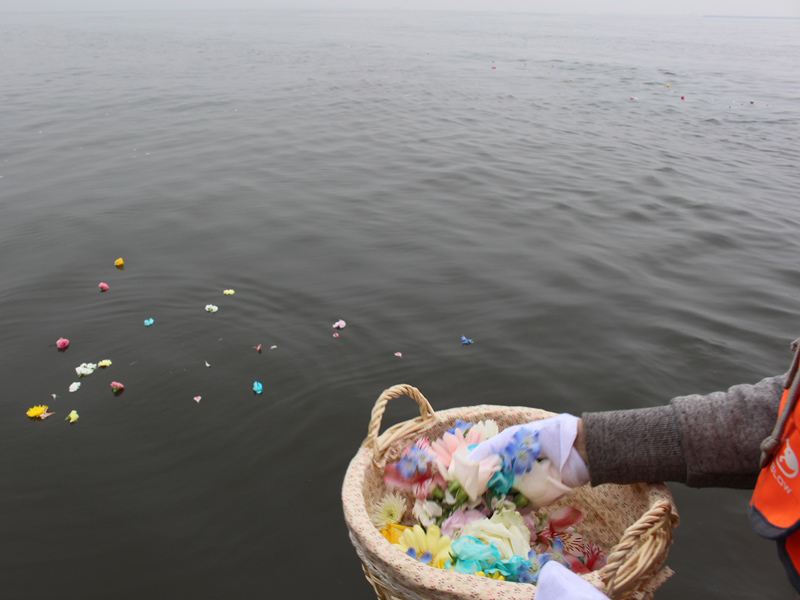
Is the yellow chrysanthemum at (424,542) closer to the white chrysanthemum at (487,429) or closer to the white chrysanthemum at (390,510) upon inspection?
the white chrysanthemum at (390,510)

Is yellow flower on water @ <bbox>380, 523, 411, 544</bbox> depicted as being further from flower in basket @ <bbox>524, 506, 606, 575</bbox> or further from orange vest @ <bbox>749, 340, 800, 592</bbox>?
orange vest @ <bbox>749, 340, 800, 592</bbox>

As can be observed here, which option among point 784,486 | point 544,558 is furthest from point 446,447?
point 784,486

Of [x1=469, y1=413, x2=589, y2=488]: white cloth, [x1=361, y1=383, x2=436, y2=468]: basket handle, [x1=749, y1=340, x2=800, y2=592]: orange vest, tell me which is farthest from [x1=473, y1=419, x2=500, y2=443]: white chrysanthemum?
[x1=749, y1=340, x2=800, y2=592]: orange vest

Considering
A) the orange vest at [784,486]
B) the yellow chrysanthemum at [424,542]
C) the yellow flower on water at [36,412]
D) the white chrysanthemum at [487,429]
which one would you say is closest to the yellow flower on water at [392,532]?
the yellow chrysanthemum at [424,542]

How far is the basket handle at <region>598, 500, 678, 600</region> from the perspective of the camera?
2.04 meters

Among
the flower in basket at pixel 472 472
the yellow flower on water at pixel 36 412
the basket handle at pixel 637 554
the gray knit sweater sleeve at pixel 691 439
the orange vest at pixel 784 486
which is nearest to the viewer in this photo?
the orange vest at pixel 784 486

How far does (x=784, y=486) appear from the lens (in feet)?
6.09

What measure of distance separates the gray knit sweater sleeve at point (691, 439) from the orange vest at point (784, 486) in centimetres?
15

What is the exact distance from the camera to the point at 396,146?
998cm

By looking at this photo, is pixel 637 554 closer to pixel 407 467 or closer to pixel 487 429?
pixel 487 429

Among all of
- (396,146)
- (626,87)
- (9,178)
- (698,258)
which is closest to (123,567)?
(698,258)

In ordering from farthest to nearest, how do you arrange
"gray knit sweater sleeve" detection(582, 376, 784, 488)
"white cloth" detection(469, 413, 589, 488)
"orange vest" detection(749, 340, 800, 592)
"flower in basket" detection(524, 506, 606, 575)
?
"flower in basket" detection(524, 506, 606, 575) < "white cloth" detection(469, 413, 589, 488) < "gray knit sweater sleeve" detection(582, 376, 784, 488) < "orange vest" detection(749, 340, 800, 592)

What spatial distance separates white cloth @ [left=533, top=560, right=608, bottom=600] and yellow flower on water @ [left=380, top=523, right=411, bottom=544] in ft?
2.67

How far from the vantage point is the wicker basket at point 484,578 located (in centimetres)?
205
